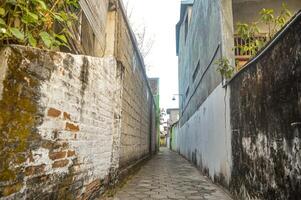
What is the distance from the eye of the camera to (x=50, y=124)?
2.48 m

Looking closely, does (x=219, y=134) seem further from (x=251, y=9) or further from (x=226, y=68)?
(x=251, y=9)

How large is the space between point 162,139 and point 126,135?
133 ft

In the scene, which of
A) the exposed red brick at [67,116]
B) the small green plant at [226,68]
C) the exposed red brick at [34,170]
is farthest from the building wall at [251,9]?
the exposed red brick at [34,170]

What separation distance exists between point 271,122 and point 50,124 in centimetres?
232

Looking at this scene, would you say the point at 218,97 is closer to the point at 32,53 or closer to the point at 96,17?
the point at 96,17

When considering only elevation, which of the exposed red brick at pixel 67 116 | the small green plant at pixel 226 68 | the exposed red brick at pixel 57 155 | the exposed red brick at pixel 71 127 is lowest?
the exposed red brick at pixel 57 155

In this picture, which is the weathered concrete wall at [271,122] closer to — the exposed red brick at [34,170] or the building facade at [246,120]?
the building facade at [246,120]

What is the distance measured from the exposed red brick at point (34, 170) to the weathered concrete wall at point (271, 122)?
7.34 feet

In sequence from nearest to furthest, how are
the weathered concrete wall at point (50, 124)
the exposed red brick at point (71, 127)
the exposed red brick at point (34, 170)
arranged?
1. the weathered concrete wall at point (50, 124)
2. the exposed red brick at point (34, 170)
3. the exposed red brick at point (71, 127)

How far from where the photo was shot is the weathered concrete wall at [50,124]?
201 cm

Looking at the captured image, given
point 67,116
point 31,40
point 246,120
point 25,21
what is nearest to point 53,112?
point 67,116

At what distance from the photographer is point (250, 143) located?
12.4 feet

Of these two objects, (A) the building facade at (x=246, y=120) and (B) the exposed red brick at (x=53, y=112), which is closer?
(B) the exposed red brick at (x=53, y=112)

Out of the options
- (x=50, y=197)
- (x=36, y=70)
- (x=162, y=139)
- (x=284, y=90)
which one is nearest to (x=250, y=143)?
(x=284, y=90)
